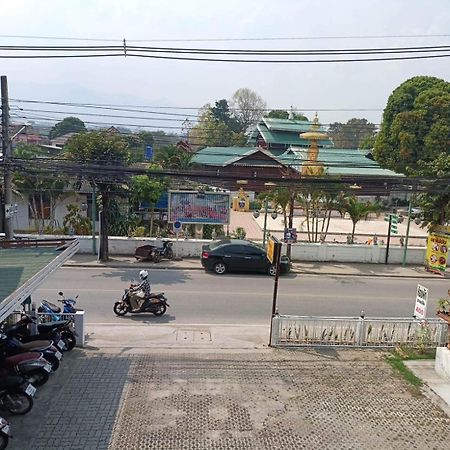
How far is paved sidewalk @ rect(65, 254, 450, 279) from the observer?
63.2 feet

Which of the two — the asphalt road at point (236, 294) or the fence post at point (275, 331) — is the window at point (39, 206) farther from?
the fence post at point (275, 331)

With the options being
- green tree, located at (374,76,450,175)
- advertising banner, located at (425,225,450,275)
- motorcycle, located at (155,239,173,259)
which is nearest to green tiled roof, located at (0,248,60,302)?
motorcycle, located at (155,239,173,259)

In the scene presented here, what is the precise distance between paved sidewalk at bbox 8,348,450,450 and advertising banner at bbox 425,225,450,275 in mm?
10605

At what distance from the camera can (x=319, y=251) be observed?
70.8 feet

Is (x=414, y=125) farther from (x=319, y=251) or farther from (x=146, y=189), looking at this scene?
(x=146, y=189)

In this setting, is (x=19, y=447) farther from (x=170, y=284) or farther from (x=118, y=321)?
(x=170, y=284)

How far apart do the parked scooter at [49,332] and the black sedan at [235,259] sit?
8.24 m

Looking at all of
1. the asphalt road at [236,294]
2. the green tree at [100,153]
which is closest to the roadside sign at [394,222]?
the asphalt road at [236,294]

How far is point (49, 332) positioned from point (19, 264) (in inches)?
76.7

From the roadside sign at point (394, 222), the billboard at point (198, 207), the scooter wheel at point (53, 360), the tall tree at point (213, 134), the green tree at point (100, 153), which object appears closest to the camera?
the scooter wheel at point (53, 360)

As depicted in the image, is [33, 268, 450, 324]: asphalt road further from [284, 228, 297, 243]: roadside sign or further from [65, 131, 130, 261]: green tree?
[65, 131, 130, 261]: green tree

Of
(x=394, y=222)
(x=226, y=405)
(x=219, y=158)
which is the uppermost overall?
(x=219, y=158)

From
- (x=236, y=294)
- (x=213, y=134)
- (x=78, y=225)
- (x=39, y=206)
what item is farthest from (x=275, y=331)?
(x=213, y=134)

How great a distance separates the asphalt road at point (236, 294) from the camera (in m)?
13.7
